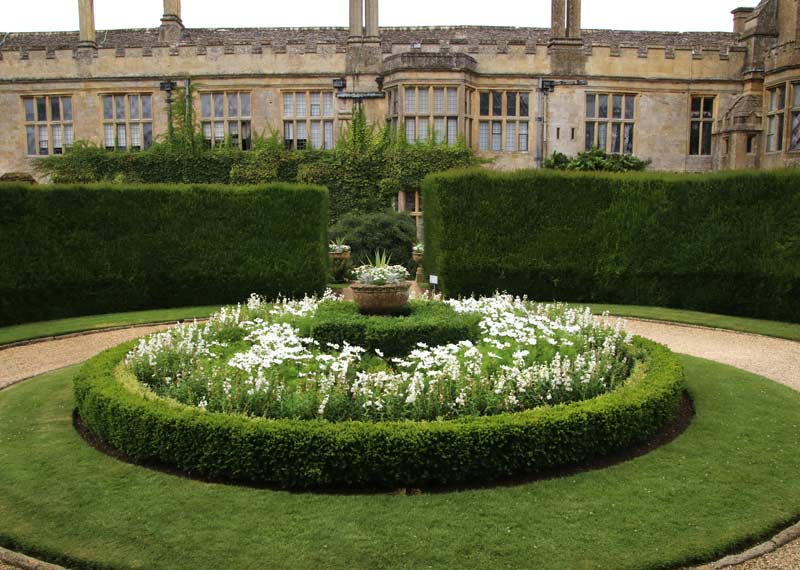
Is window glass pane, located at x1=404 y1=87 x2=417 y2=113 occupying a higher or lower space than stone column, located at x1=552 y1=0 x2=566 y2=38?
lower

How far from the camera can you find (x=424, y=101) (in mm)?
25031

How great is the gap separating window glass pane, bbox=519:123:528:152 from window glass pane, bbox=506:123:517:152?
19cm

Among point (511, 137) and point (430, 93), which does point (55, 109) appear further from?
point (511, 137)

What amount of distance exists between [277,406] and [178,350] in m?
2.61

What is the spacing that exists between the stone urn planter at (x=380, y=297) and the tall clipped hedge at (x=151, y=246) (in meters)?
7.01

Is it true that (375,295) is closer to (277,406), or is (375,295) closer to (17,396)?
(277,406)

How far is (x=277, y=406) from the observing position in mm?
7035

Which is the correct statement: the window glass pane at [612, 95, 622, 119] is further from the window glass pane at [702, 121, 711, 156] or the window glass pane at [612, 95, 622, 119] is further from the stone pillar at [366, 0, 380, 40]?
the stone pillar at [366, 0, 380, 40]

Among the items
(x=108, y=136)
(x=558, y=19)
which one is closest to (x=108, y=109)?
(x=108, y=136)

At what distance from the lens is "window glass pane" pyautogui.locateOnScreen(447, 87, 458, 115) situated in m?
24.9

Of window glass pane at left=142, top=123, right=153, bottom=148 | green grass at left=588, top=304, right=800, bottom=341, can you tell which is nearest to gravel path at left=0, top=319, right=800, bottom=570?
green grass at left=588, top=304, right=800, bottom=341

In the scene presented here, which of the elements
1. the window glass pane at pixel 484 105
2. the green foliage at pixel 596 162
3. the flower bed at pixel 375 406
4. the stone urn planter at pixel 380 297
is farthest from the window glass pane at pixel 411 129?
the flower bed at pixel 375 406

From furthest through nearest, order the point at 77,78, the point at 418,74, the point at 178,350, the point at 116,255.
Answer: the point at 77,78 → the point at 418,74 → the point at 116,255 → the point at 178,350

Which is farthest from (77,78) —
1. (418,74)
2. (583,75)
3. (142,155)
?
(583,75)
